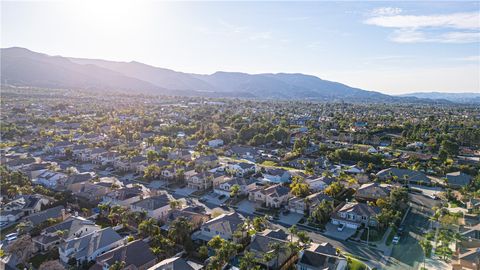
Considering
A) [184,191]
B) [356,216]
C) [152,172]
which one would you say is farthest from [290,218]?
[152,172]

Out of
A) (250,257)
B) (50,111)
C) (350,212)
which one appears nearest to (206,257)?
(250,257)

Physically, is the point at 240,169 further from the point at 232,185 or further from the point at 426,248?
the point at 426,248

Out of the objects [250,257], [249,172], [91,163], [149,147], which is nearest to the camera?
[250,257]

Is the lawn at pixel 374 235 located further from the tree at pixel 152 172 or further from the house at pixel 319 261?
the tree at pixel 152 172

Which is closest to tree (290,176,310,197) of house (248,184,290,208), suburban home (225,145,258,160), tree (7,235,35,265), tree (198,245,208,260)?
house (248,184,290,208)

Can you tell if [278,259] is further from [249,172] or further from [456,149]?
[456,149]

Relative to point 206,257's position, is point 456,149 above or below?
above

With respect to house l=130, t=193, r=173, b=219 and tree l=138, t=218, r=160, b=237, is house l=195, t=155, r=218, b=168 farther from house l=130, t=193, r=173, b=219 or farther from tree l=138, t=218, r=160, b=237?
tree l=138, t=218, r=160, b=237
